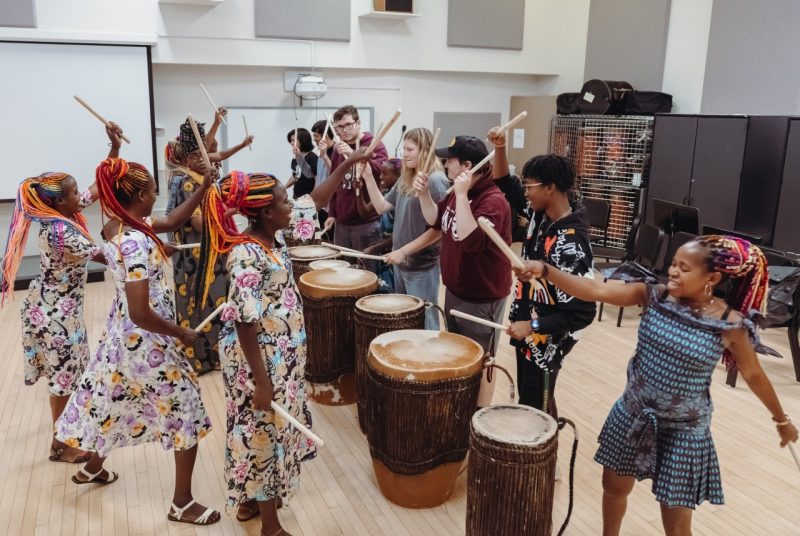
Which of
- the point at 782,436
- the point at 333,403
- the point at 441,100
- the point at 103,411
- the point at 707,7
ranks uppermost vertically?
the point at 707,7

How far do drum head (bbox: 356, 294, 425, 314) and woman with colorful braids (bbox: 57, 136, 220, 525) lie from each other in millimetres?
872

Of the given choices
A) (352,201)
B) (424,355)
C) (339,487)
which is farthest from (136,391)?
(352,201)

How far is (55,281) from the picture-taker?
2.71m

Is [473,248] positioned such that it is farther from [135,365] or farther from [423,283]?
[135,365]

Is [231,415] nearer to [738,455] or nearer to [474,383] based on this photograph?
[474,383]

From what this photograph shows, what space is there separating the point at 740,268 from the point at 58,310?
2638 mm

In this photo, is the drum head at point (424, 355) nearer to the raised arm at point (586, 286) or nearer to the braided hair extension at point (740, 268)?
the raised arm at point (586, 286)

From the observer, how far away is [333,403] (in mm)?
3553

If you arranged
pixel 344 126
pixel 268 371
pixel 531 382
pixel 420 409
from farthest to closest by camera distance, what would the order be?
pixel 344 126 → pixel 531 382 → pixel 420 409 → pixel 268 371

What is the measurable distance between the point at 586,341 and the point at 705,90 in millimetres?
3473

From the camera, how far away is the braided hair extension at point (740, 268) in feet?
5.89

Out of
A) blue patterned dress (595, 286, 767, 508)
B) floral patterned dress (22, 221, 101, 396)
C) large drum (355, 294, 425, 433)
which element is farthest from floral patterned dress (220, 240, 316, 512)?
blue patterned dress (595, 286, 767, 508)

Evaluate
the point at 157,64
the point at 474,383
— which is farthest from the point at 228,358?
the point at 157,64

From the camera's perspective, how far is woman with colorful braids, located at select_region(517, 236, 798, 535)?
71.9 inches
